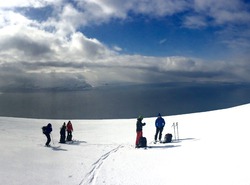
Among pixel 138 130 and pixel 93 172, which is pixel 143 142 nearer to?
pixel 138 130

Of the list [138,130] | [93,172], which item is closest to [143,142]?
[138,130]

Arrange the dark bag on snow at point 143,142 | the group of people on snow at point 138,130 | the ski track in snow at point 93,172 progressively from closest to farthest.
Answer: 1. the ski track in snow at point 93,172
2. the dark bag on snow at point 143,142
3. the group of people on snow at point 138,130

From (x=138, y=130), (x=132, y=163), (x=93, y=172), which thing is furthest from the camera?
(x=138, y=130)

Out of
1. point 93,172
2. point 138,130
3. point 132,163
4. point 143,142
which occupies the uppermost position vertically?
point 138,130

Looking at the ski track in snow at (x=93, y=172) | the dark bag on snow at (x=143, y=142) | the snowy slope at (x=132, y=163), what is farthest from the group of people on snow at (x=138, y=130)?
the ski track in snow at (x=93, y=172)

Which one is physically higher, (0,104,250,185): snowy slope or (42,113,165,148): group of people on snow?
(42,113,165,148): group of people on snow

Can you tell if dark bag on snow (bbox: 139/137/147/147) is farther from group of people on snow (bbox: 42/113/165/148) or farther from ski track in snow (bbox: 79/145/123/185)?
ski track in snow (bbox: 79/145/123/185)

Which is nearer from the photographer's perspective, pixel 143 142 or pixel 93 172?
pixel 93 172

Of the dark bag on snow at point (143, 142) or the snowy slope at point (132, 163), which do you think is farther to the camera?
the dark bag on snow at point (143, 142)

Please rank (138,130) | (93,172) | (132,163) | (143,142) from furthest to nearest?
1. (138,130)
2. (143,142)
3. (132,163)
4. (93,172)

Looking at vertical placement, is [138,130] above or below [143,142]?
above

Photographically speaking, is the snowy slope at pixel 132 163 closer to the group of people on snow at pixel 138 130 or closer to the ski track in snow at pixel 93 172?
the ski track in snow at pixel 93 172

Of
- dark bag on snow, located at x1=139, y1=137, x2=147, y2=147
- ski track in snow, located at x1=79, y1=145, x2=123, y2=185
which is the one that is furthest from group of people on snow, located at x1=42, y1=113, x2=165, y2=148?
ski track in snow, located at x1=79, y1=145, x2=123, y2=185

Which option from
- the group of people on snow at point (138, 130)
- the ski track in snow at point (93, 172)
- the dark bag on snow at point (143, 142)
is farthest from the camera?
the group of people on snow at point (138, 130)
